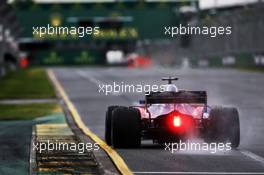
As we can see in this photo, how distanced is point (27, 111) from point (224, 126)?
16223mm

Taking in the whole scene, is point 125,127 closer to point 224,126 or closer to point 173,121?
point 173,121

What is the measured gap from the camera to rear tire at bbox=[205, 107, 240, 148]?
58.2 ft

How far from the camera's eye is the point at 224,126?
698 inches

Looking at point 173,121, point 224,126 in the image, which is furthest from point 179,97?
point 224,126

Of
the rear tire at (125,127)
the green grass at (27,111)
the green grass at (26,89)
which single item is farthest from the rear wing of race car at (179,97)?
the green grass at (26,89)

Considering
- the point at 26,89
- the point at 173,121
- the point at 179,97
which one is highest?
the point at 179,97

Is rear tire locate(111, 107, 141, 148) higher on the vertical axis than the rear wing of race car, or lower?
lower

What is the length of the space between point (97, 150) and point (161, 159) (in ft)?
4.62

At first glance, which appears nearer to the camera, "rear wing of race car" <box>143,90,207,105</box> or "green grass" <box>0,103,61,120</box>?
"rear wing of race car" <box>143,90,207,105</box>

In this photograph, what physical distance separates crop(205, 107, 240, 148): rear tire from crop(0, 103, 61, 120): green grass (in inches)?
474

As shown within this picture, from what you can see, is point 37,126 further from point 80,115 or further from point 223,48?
point 223,48

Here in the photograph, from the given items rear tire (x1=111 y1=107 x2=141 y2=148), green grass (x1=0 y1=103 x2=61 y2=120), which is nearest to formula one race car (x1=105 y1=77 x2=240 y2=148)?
rear tire (x1=111 y1=107 x2=141 y2=148)

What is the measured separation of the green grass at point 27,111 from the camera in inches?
1191

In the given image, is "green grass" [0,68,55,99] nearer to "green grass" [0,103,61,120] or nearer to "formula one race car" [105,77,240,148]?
"green grass" [0,103,61,120]
